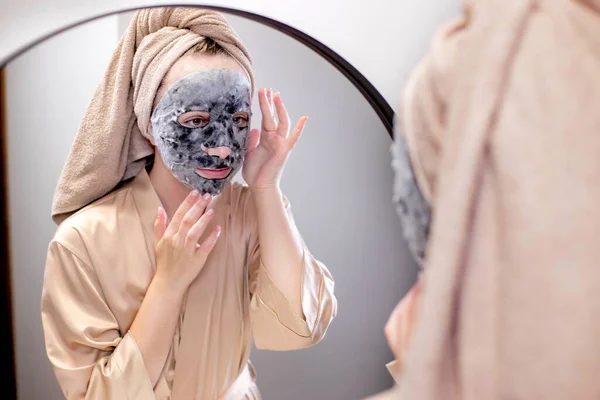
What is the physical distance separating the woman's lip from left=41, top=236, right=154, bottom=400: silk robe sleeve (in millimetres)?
164

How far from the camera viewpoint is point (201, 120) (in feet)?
1.89

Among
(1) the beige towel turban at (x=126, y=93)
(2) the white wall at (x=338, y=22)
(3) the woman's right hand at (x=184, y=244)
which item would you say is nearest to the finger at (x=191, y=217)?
(3) the woman's right hand at (x=184, y=244)

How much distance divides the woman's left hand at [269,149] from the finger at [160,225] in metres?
0.11

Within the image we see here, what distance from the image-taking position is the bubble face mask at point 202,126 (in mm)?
569

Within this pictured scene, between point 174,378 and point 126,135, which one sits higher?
point 126,135

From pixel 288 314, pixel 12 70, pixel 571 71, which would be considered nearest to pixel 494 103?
pixel 571 71

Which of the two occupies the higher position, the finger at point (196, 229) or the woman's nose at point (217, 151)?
the woman's nose at point (217, 151)

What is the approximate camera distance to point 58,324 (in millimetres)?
572

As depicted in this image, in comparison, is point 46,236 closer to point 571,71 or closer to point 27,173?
point 27,173

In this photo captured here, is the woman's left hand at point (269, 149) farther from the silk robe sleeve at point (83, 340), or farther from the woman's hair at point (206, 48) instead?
the silk robe sleeve at point (83, 340)

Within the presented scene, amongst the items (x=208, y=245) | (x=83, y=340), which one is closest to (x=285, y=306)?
(x=208, y=245)

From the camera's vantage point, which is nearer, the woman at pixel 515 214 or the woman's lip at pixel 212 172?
the woman at pixel 515 214

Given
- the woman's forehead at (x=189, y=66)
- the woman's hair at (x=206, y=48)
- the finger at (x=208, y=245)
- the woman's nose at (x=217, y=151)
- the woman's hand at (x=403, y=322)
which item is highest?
the woman's hair at (x=206, y=48)

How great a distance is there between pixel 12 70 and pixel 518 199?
0.56m
